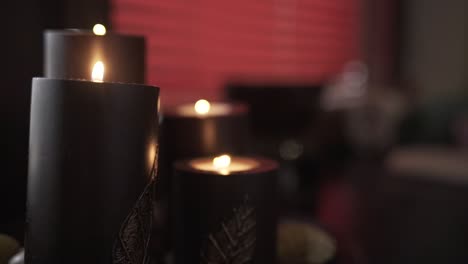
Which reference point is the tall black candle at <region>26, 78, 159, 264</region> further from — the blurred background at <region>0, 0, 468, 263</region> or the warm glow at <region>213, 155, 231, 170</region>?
the blurred background at <region>0, 0, 468, 263</region>

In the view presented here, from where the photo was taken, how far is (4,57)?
66cm

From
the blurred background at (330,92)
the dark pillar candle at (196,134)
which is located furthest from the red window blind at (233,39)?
the dark pillar candle at (196,134)

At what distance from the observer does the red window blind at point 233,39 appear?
188 cm

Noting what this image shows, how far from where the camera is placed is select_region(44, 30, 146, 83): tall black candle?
42 cm

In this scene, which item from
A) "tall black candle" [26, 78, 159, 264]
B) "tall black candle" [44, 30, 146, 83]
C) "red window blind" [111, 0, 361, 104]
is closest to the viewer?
"tall black candle" [26, 78, 159, 264]

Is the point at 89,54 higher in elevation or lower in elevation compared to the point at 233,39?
lower

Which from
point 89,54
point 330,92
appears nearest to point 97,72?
point 89,54

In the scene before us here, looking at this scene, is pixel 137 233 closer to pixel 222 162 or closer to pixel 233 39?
pixel 222 162

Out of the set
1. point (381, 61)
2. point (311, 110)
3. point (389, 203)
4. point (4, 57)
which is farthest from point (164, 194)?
point (381, 61)

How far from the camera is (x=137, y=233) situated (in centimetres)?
34

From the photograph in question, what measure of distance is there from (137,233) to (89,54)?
6.6 inches

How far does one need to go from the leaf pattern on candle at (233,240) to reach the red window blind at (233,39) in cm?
113

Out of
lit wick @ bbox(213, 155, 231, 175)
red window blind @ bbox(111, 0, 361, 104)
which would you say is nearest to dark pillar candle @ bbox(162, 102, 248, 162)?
lit wick @ bbox(213, 155, 231, 175)

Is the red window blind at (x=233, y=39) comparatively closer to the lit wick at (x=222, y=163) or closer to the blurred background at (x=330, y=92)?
the blurred background at (x=330, y=92)
